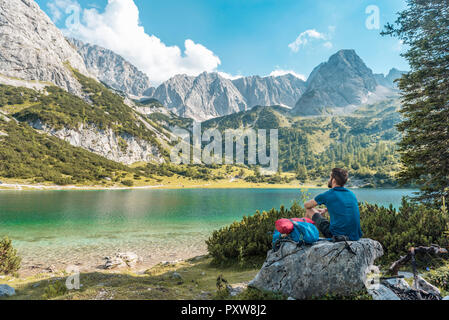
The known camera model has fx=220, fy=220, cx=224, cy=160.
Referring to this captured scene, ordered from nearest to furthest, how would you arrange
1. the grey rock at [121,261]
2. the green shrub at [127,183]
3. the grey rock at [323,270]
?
the grey rock at [323,270] → the grey rock at [121,261] → the green shrub at [127,183]

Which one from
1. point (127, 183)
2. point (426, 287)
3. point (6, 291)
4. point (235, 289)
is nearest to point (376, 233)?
point (426, 287)

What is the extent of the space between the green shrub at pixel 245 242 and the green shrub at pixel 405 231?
439cm

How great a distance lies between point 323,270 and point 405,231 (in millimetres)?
6662

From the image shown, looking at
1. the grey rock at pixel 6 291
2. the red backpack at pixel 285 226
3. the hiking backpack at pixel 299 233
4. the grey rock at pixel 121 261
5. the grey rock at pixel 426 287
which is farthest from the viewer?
the grey rock at pixel 121 261

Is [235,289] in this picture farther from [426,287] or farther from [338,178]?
[426,287]

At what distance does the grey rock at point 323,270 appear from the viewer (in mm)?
5820

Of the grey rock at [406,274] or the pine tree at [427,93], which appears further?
the pine tree at [427,93]

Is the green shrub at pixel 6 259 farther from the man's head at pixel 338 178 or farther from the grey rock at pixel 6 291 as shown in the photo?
the man's head at pixel 338 178

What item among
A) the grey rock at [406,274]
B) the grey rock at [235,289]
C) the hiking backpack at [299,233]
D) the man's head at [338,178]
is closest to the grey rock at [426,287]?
the grey rock at [406,274]

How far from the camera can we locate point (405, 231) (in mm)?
9805

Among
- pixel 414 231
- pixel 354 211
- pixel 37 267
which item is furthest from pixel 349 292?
pixel 37 267

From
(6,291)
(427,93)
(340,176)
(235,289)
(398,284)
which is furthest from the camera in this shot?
(427,93)

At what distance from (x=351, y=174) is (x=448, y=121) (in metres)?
205
